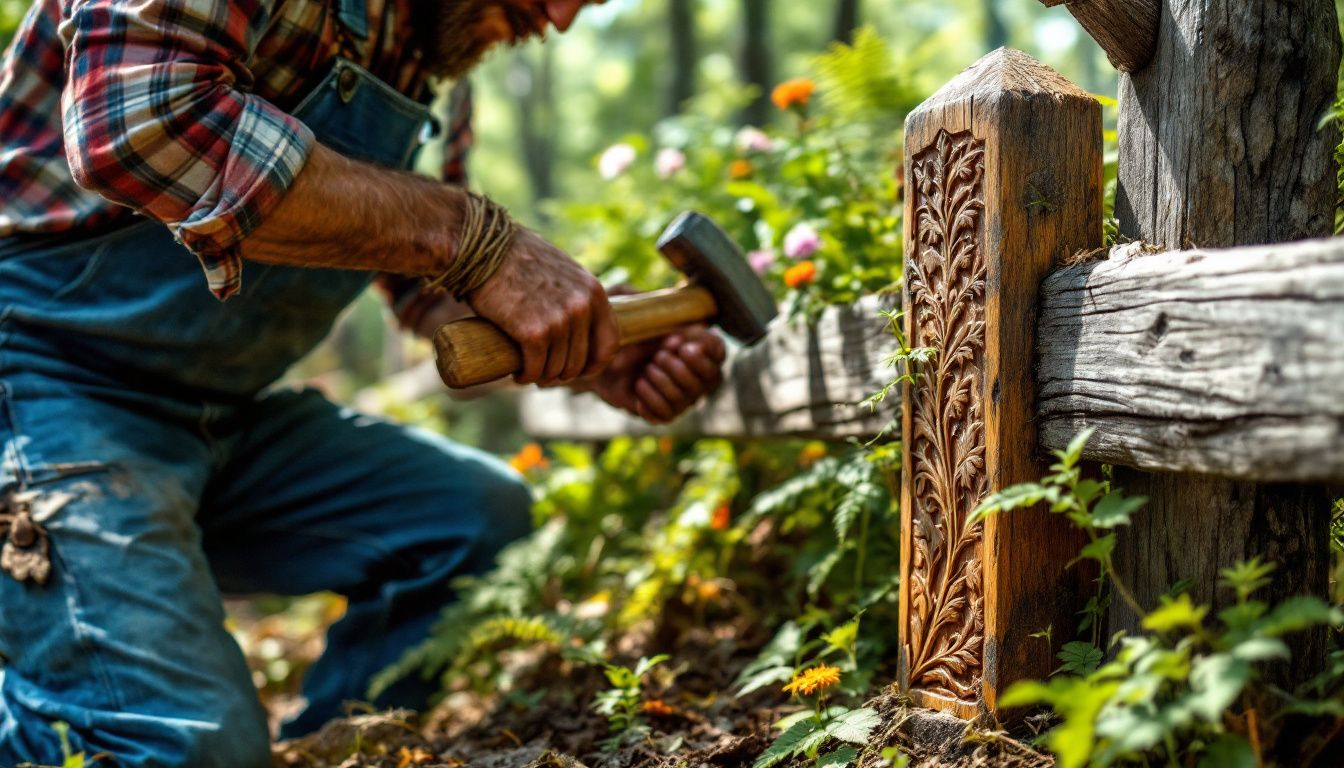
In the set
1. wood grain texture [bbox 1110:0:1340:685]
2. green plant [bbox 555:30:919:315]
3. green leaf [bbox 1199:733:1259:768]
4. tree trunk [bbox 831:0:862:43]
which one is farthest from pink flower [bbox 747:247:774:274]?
tree trunk [bbox 831:0:862:43]

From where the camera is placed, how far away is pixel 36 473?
234cm

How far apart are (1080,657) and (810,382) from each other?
1.10 metres

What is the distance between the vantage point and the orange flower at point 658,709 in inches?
93.4

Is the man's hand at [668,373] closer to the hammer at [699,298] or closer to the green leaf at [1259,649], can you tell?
the hammer at [699,298]

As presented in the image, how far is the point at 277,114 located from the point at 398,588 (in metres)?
1.52

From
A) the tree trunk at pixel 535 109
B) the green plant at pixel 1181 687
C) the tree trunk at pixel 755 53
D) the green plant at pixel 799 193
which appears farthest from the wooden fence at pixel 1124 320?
the tree trunk at pixel 535 109

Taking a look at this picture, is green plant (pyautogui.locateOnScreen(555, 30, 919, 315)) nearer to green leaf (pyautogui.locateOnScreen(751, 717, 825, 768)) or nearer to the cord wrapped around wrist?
the cord wrapped around wrist

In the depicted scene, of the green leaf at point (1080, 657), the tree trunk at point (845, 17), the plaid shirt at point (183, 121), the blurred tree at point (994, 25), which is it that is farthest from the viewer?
the blurred tree at point (994, 25)

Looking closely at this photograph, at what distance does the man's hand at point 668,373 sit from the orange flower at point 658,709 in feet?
2.44

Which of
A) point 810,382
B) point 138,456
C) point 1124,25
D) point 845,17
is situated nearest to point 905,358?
point 1124,25

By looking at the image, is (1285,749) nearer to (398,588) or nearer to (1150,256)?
(1150,256)

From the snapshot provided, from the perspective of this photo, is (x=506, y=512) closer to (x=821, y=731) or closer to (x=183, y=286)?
(x=183, y=286)

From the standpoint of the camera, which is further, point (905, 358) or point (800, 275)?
point (800, 275)

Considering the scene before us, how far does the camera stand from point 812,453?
303 centimetres
